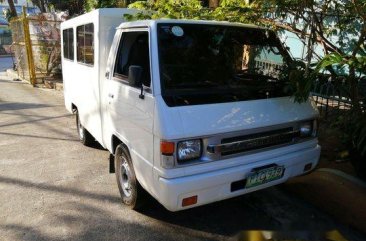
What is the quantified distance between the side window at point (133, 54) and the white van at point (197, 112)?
1 cm

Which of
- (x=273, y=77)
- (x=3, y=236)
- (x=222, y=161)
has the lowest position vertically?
(x=3, y=236)

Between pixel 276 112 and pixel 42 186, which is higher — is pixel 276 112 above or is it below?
above

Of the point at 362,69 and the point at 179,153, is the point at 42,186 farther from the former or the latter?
the point at 362,69

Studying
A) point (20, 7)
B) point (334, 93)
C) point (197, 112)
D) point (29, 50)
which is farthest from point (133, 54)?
point (20, 7)

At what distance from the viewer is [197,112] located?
2811mm

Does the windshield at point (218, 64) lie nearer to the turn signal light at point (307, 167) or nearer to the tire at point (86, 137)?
the turn signal light at point (307, 167)

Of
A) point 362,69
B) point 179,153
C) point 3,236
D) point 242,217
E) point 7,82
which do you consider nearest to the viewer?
point 179,153

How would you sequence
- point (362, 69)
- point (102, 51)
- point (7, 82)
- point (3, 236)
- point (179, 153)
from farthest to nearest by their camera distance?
point (7, 82)
point (102, 51)
point (3, 236)
point (362, 69)
point (179, 153)

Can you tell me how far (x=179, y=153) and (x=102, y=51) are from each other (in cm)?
203

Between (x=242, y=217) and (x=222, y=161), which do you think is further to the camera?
(x=242, y=217)

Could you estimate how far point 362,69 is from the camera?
117 inches

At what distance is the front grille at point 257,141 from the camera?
2889mm

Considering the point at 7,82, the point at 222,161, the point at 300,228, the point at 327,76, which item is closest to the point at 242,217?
the point at 300,228

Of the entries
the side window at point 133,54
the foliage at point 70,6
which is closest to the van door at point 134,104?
the side window at point 133,54
